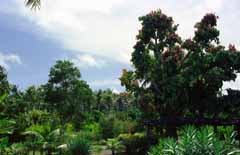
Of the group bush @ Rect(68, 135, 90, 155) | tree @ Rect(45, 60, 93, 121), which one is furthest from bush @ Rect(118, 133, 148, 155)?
tree @ Rect(45, 60, 93, 121)

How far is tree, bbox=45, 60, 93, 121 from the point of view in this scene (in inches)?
2382

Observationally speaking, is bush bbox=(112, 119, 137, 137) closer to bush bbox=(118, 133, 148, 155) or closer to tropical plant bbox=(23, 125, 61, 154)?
bush bbox=(118, 133, 148, 155)

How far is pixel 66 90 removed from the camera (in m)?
60.9

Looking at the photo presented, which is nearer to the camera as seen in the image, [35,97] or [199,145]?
[199,145]

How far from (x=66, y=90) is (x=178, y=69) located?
2919cm

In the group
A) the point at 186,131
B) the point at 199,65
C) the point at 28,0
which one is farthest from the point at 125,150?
the point at 186,131

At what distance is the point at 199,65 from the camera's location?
31.9 metres

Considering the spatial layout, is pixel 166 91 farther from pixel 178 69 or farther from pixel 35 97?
pixel 35 97

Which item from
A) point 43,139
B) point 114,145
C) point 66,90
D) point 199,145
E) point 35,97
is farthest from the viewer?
point 35,97

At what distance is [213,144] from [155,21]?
81.2 feet

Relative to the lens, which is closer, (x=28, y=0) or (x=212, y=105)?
(x=28, y=0)

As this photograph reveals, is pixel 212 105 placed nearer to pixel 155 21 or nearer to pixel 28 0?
pixel 155 21

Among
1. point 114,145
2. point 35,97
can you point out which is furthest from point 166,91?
point 35,97

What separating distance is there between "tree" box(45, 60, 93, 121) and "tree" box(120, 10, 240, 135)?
25804 millimetres
